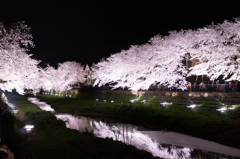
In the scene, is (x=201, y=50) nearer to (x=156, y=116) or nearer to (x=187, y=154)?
(x=156, y=116)

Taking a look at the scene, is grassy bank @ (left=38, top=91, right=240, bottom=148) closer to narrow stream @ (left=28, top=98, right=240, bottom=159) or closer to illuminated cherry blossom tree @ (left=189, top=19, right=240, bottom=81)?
narrow stream @ (left=28, top=98, right=240, bottom=159)

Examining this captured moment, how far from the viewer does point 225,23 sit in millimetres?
22984

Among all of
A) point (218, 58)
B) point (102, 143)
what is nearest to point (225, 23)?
point (218, 58)

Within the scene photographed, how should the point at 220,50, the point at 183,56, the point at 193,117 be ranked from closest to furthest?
the point at 193,117, the point at 220,50, the point at 183,56

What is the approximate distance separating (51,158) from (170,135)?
1052cm

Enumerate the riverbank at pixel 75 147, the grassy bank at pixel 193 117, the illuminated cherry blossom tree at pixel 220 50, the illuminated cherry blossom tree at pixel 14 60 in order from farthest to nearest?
the illuminated cherry blossom tree at pixel 220 50, the grassy bank at pixel 193 117, the illuminated cherry blossom tree at pixel 14 60, the riverbank at pixel 75 147

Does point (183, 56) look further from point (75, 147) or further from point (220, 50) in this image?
point (75, 147)

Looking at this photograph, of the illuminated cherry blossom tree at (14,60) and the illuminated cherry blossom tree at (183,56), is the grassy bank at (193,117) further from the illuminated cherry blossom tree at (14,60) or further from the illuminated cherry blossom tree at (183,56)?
the illuminated cherry blossom tree at (14,60)

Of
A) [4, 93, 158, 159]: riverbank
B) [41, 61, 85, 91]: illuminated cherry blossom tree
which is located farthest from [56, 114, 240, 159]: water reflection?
[41, 61, 85, 91]: illuminated cherry blossom tree

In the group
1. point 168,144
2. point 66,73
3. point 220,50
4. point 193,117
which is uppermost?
point 66,73

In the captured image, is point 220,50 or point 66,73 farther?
point 66,73

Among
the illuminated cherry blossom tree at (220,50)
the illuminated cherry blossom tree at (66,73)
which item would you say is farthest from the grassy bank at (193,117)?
the illuminated cherry blossom tree at (66,73)

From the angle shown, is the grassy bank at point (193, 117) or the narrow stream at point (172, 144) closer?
the narrow stream at point (172, 144)

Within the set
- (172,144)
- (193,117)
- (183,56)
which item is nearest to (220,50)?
(183,56)
